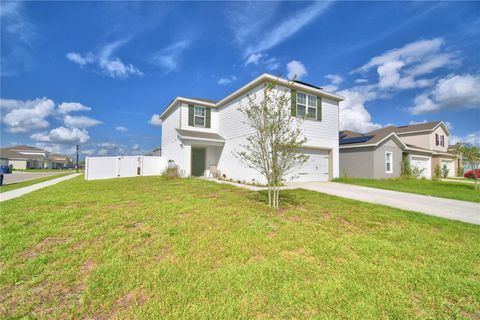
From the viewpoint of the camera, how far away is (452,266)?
9.90 ft

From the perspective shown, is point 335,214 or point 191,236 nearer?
point 191,236

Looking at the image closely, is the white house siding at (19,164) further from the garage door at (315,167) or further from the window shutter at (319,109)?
the window shutter at (319,109)

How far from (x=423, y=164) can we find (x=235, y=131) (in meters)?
20.1

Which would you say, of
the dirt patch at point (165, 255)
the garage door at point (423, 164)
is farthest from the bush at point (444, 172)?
the dirt patch at point (165, 255)

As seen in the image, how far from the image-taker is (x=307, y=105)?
41.3 ft

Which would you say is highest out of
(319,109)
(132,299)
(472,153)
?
(319,109)

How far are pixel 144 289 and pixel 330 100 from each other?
1470 cm

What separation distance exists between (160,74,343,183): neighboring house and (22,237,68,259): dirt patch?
878 centimetres

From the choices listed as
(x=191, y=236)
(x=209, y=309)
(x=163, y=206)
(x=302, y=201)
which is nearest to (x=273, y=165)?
(x=302, y=201)

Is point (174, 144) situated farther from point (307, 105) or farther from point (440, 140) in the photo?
point (440, 140)

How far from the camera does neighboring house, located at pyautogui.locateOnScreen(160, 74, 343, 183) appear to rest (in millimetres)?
12242

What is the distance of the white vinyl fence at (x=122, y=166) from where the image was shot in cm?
1697

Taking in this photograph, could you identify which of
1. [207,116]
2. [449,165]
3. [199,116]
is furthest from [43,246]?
[449,165]

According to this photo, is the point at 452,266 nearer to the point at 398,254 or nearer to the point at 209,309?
the point at 398,254
